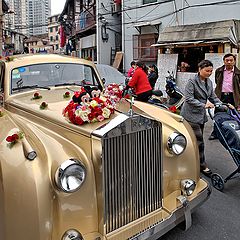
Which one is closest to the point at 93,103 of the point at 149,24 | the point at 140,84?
the point at 140,84

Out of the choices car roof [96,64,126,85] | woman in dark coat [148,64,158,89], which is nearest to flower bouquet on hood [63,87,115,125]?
woman in dark coat [148,64,158,89]

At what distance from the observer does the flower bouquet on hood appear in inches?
99.6

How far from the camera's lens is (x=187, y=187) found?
9.31 ft

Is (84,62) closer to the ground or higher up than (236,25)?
closer to the ground

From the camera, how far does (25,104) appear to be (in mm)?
3324

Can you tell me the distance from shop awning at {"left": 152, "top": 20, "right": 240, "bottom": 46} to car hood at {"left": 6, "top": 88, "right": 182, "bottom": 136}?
7873 mm

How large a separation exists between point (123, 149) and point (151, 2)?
1380cm

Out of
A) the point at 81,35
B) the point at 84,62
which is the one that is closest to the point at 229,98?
the point at 84,62

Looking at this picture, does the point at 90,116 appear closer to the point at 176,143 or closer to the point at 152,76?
the point at 176,143

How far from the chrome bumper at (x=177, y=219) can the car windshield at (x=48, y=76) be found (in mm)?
2292

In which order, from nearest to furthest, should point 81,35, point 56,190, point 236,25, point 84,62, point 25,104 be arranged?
point 56,190 < point 25,104 < point 84,62 < point 236,25 < point 81,35

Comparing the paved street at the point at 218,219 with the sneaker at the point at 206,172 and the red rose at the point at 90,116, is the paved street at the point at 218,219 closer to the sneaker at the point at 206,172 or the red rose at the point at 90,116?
the sneaker at the point at 206,172

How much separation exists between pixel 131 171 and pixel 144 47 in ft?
43.4

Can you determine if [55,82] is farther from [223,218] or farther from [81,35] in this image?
[81,35]
